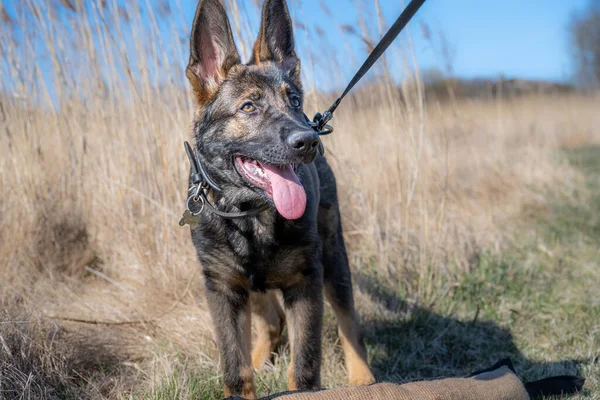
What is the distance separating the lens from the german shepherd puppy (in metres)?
2.78

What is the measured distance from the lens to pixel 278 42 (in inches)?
127

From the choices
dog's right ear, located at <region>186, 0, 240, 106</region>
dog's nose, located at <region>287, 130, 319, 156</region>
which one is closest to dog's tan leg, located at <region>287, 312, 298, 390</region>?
dog's nose, located at <region>287, 130, 319, 156</region>

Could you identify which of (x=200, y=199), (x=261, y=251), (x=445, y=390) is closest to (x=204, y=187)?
(x=200, y=199)

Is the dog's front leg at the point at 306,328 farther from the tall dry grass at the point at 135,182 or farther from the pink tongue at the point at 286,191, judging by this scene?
the tall dry grass at the point at 135,182

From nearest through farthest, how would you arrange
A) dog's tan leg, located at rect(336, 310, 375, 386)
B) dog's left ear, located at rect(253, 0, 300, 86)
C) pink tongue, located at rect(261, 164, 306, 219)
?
pink tongue, located at rect(261, 164, 306, 219) → dog's left ear, located at rect(253, 0, 300, 86) → dog's tan leg, located at rect(336, 310, 375, 386)

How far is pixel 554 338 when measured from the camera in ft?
12.9

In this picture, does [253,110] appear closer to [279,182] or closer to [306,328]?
[279,182]

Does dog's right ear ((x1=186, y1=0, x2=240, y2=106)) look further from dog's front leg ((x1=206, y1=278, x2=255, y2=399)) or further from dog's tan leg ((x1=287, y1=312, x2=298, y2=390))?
dog's tan leg ((x1=287, y1=312, x2=298, y2=390))

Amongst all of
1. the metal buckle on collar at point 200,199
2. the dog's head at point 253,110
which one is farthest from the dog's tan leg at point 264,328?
the dog's head at point 253,110

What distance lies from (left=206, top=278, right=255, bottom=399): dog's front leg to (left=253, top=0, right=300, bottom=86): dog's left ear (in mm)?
1283

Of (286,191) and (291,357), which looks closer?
(286,191)

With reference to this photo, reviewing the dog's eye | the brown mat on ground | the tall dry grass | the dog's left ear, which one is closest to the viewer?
the brown mat on ground

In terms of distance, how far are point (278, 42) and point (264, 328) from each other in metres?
1.85

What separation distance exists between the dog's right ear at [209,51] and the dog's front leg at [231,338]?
1040 millimetres
